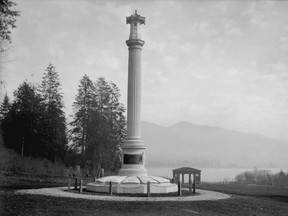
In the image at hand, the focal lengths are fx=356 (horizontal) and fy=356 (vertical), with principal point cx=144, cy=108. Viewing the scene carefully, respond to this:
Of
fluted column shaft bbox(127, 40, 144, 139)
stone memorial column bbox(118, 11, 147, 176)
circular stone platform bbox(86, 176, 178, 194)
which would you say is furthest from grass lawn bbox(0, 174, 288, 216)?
fluted column shaft bbox(127, 40, 144, 139)

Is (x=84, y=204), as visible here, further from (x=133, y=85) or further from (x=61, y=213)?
(x=133, y=85)

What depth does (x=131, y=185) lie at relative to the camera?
2325 centimetres

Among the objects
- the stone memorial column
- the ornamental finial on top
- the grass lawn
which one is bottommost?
the grass lawn

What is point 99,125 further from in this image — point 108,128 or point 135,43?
point 135,43

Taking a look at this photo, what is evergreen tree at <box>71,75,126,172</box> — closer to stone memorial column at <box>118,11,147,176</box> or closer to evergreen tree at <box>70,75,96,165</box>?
evergreen tree at <box>70,75,96,165</box>

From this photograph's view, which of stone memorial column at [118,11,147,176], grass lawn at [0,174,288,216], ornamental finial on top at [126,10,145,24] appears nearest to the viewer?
grass lawn at [0,174,288,216]

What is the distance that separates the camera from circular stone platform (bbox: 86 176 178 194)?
23000 mm

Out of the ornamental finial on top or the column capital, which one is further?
the ornamental finial on top

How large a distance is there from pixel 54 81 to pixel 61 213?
43010 millimetres

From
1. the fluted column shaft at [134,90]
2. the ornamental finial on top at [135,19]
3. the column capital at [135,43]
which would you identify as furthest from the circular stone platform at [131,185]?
the ornamental finial on top at [135,19]

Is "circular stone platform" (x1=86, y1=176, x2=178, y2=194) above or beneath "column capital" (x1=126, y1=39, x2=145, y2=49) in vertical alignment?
beneath

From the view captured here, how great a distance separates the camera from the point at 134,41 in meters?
27.2

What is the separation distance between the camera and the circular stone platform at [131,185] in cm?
2300

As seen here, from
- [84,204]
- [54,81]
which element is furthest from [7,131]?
[84,204]
